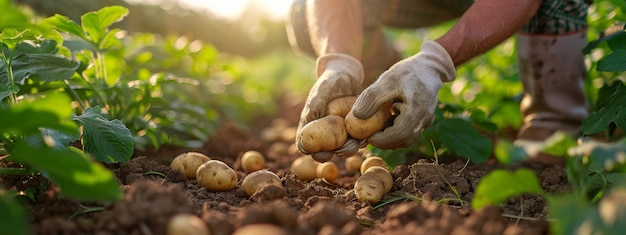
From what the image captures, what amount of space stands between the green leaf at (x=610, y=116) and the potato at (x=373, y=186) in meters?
0.85

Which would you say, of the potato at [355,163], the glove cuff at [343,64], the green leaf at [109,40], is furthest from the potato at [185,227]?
the green leaf at [109,40]

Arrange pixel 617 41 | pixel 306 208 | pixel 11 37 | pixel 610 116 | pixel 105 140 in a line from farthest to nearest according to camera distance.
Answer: pixel 617 41 → pixel 610 116 → pixel 11 37 → pixel 105 140 → pixel 306 208

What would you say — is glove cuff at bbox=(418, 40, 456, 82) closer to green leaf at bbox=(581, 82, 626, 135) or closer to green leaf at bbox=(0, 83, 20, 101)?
green leaf at bbox=(581, 82, 626, 135)

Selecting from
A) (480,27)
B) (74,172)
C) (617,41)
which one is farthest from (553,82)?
(74,172)

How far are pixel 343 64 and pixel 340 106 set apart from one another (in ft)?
1.01

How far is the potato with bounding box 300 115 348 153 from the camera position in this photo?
226 cm

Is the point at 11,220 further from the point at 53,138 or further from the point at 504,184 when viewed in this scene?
the point at 504,184

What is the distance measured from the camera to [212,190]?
2338mm

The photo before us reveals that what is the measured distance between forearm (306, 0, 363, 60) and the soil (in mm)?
624

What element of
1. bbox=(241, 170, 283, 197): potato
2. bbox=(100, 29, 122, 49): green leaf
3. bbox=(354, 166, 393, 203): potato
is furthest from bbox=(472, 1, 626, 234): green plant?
bbox=(100, 29, 122, 49): green leaf

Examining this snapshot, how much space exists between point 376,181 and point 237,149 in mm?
1525

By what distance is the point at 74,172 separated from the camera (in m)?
1.44

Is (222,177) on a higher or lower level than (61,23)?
lower

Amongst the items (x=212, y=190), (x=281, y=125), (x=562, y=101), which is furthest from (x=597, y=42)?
(x=281, y=125)
